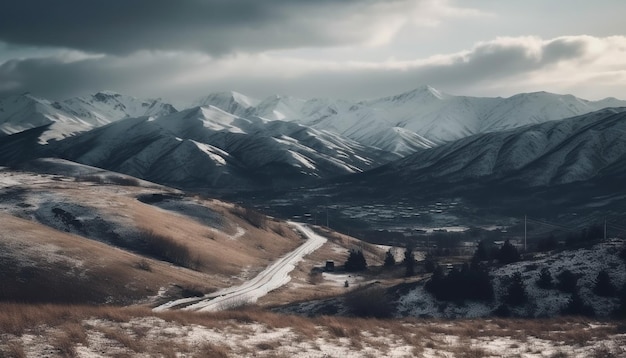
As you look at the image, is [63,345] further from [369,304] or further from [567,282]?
[567,282]

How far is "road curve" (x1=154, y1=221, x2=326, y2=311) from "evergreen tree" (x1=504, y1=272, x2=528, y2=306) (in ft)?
109

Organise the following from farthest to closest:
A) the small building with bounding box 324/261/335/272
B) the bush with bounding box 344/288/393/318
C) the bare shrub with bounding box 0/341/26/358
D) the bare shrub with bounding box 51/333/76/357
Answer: the small building with bounding box 324/261/335/272
the bush with bounding box 344/288/393/318
the bare shrub with bounding box 51/333/76/357
the bare shrub with bounding box 0/341/26/358

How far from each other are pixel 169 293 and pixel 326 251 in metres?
66.7

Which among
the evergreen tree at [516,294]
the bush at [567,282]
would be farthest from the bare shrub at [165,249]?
the bush at [567,282]

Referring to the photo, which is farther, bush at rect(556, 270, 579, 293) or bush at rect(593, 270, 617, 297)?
bush at rect(556, 270, 579, 293)

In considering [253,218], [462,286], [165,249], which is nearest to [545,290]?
[462,286]

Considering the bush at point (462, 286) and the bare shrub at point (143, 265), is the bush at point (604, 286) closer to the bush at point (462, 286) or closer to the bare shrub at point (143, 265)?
the bush at point (462, 286)

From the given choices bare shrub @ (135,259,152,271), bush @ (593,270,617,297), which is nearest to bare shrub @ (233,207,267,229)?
bare shrub @ (135,259,152,271)

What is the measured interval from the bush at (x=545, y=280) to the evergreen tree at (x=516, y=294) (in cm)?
172

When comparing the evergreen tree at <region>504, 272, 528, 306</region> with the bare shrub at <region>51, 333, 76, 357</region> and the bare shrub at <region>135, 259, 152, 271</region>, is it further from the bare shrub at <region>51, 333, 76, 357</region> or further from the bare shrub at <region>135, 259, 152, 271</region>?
the bare shrub at <region>135, 259, 152, 271</region>

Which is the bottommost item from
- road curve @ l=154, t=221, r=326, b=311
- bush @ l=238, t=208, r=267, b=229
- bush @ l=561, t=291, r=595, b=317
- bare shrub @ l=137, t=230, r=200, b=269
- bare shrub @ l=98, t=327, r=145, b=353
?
road curve @ l=154, t=221, r=326, b=311

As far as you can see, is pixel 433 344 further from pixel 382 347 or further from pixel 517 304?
pixel 517 304

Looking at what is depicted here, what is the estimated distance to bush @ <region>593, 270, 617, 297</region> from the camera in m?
52.6

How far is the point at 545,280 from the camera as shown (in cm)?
5638
